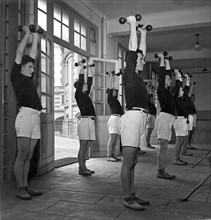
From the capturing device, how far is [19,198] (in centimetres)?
108

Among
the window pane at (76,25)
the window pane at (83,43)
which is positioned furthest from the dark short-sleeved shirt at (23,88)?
the window pane at (83,43)

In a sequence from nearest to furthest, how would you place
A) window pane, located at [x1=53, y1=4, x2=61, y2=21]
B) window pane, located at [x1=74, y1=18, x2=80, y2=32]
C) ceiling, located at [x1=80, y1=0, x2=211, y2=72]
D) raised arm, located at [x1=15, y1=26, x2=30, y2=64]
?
raised arm, located at [x1=15, y1=26, x2=30, y2=64] < ceiling, located at [x1=80, y1=0, x2=211, y2=72] < window pane, located at [x1=53, y1=4, x2=61, y2=21] < window pane, located at [x1=74, y1=18, x2=80, y2=32]

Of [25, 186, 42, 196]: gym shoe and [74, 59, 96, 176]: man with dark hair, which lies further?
[74, 59, 96, 176]: man with dark hair

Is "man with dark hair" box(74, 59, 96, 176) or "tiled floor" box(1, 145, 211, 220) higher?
"man with dark hair" box(74, 59, 96, 176)

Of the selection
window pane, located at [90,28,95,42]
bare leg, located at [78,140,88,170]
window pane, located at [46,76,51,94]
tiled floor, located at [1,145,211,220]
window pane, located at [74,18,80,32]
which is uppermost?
window pane, located at [74,18,80,32]

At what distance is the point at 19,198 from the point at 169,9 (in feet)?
3.34

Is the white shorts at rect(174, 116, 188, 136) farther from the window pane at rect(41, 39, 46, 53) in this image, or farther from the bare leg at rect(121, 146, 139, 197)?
the window pane at rect(41, 39, 46, 53)

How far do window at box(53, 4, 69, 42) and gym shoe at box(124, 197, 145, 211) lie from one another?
3.60 ft

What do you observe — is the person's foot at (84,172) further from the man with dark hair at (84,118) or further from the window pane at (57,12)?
the window pane at (57,12)

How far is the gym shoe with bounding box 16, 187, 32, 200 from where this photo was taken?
1070 mm

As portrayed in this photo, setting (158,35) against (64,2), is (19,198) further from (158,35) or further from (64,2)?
(64,2)

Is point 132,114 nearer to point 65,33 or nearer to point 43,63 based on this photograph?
point 43,63

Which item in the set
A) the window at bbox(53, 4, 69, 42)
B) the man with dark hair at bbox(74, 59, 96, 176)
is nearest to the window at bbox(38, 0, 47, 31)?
the window at bbox(53, 4, 69, 42)

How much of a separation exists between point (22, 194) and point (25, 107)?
32cm
